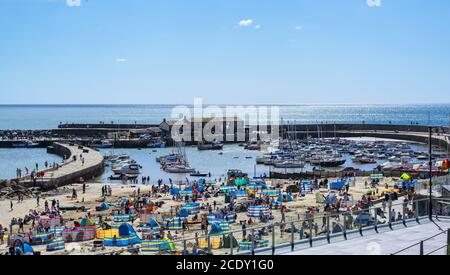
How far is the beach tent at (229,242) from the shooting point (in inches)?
422

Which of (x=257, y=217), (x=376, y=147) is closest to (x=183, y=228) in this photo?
(x=257, y=217)

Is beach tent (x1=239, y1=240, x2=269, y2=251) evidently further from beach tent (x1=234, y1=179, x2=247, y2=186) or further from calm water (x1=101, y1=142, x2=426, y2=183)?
calm water (x1=101, y1=142, x2=426, y2=183)

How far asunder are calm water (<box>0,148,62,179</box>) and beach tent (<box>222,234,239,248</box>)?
48.7 m

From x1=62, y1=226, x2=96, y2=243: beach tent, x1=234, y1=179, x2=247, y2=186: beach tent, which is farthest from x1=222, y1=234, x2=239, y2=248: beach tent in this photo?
x1=234, y1=179, x2=247, y2=186: beach tent

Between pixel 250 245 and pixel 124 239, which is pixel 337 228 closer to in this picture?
pixel 250 245

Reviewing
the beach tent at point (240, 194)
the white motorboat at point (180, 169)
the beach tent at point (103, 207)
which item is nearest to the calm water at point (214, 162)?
the white motorboat at point (180, 169)

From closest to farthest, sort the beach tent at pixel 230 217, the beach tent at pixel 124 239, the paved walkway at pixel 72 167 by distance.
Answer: the beach tent at pixel 124 239 < the beach tent at pixel 230 217 < the paved walkway at pixel 72 167

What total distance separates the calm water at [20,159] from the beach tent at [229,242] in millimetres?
48680

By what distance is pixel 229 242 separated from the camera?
1084 cm

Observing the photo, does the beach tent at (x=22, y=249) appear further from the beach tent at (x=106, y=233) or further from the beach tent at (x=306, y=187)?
the beach tent at (x=306, y=187)

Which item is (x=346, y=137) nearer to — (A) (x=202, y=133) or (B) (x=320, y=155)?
(A) (x=202, y=133)

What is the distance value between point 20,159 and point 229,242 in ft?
220

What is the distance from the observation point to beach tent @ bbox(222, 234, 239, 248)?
422 inches
